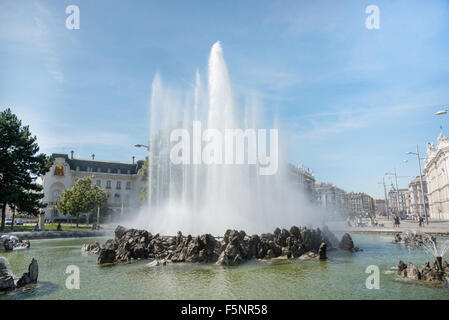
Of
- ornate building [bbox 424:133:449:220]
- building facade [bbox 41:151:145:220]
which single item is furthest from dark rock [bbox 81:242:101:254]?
ornate building [bbox 424:133:449:220]

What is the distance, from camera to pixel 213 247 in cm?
1702

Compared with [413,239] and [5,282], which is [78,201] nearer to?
[5,282]

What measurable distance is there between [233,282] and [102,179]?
84269 millimetres

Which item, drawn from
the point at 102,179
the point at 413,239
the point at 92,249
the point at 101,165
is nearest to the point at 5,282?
the point at 92,249

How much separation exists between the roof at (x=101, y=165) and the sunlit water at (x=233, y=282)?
76.5 metres

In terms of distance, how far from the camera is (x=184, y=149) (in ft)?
109

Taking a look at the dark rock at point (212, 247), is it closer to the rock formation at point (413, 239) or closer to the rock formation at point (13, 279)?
the rock formation at point (13, 279)

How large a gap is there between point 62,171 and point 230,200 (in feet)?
239

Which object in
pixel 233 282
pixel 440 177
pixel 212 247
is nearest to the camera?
pixel 233 282

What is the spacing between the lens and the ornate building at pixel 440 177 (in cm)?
7531

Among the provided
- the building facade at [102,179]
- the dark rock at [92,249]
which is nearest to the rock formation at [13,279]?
the dark rock at [92,249]

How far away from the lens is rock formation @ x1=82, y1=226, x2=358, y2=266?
1644 centimetres
